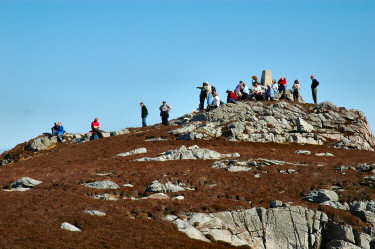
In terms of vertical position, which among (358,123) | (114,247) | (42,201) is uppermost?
(358,123)

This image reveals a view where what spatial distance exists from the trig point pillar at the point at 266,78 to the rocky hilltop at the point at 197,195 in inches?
977

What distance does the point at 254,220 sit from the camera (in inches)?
1033

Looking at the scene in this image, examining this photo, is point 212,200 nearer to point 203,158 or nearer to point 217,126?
point 203,158

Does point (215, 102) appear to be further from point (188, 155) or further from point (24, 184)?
point (24, 184)

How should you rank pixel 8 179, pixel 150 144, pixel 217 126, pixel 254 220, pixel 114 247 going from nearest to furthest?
pixel 114 247, pixel 254 220, pixel 8 179, pixel 150 144, pixel 217 126

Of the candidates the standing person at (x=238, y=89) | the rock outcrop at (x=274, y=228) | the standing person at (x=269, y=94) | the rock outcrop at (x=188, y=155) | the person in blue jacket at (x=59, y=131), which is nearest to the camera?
the rock outcrop at (x=274, y=228)

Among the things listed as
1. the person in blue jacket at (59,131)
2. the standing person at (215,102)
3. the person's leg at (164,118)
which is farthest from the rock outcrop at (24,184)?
the person in blue jacket at (59,131)

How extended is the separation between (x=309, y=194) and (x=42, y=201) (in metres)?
17.5

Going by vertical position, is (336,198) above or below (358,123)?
below

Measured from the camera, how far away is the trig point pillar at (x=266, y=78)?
3017 inches

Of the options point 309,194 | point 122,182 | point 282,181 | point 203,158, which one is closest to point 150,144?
point 203,158

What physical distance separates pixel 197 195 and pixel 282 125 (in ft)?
95.7

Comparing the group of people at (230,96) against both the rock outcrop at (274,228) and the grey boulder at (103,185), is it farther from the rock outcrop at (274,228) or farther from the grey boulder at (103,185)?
the rock outcrop at (274,228)

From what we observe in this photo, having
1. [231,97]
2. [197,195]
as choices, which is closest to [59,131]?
[231,97]
